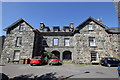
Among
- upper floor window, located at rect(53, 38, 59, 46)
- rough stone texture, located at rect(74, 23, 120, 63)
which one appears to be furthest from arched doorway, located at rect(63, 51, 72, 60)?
rough stone texture, located at rect(74, 23, 120, 63)

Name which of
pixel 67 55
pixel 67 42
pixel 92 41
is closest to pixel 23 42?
pixel 67 42

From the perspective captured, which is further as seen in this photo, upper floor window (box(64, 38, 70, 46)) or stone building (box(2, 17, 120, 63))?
upper floor window (box(64, 38, 70, 46))

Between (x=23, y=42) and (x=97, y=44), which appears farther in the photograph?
(x=23, y=42)

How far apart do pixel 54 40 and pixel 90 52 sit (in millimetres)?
8951

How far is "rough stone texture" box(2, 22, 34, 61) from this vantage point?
16922mm

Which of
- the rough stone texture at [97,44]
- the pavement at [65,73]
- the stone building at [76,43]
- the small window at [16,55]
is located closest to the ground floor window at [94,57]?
the stone building at [76,43]

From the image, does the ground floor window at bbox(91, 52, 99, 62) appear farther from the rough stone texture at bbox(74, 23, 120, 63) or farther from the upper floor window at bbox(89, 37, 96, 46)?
the upper floor window at bbox(89, 37, 96, 46)

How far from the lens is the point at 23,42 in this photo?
57.6 ft

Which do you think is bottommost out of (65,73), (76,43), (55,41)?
(65,73)

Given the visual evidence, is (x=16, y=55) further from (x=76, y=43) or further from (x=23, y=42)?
(x=76, y=43)

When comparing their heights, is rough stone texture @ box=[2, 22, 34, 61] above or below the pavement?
above

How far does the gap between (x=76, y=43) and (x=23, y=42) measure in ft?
38.6

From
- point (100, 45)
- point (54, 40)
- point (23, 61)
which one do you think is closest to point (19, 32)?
point (23, 61)

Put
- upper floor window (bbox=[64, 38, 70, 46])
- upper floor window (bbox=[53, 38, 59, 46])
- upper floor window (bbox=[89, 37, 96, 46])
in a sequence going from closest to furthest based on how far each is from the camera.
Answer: upper floor window (bbox=[89, 37, 96, 46])
upper floor window (bbox=[64, 38, 70, 46])
upper floor window (bbox=[53, 38, 59, 46])
